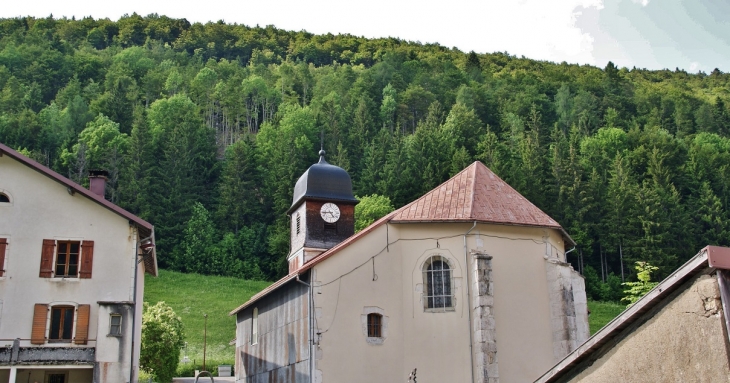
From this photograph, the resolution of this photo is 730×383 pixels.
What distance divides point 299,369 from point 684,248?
4889cm

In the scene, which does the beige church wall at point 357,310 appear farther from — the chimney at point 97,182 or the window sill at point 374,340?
the chimney at point 97,182

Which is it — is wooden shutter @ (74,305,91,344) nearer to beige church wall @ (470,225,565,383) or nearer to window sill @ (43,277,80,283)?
window sill @ (43,277,80,283)

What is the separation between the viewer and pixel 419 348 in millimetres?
21891

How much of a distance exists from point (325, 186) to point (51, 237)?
11202 millimetres

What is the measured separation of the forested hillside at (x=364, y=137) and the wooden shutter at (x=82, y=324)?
40805 mm

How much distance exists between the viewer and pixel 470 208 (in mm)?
22562

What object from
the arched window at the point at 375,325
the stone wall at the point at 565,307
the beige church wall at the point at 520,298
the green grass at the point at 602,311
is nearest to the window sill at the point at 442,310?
the beige church wall at the point at 520,298

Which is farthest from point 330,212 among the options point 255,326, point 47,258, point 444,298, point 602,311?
point 602,311

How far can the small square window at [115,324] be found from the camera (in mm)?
21422

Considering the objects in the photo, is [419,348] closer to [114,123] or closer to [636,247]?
[636,247]

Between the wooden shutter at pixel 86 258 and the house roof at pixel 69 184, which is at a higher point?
the house roof at pixel 69 184

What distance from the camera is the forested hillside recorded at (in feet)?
215

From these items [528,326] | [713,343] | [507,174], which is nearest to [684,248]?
[507,174]

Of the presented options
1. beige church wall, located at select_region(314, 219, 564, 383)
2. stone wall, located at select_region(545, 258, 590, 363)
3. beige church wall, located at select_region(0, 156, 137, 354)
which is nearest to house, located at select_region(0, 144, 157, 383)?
beige church wall, located at select_region(0, 156, 137, 354)
